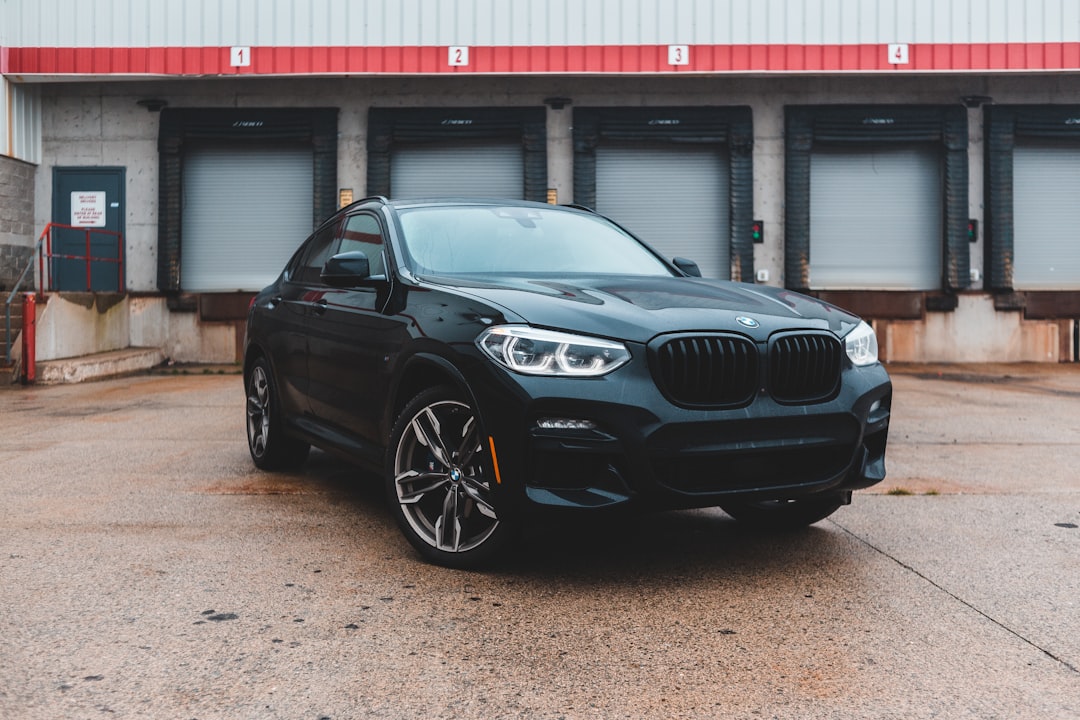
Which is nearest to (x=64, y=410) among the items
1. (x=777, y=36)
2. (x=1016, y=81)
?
(x=777, y=36)

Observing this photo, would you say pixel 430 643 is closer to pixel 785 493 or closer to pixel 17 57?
pixel 785 493

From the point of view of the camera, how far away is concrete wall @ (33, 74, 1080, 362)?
16.4 meters

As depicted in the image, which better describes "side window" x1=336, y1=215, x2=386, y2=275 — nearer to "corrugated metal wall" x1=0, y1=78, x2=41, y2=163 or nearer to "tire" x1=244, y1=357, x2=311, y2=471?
"tire" x1=244, y1=357, x2=311, y2=471

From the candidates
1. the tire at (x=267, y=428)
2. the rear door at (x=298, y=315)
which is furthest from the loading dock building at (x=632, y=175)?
the rear door at (x=298, y=315)

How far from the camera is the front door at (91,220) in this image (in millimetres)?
16703

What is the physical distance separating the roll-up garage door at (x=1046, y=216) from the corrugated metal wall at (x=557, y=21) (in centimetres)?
205

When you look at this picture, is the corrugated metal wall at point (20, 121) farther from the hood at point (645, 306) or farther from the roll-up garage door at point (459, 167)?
the hood at point (645, 306)

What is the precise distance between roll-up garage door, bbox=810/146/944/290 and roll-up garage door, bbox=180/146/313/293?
8.57 metres

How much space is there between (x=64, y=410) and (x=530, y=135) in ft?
29.0

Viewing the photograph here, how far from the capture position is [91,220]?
16.8 meters

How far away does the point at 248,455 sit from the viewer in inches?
284

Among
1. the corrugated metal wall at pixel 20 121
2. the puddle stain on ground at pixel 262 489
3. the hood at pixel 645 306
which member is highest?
the corrugated metal wall at pixel 20 121

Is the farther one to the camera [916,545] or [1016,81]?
[1016,81]

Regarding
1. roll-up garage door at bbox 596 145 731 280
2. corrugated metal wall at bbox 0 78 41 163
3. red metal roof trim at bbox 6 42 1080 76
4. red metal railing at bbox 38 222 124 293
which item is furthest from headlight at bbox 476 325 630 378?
corrugated metal wall at bbox 0 78 41 163
